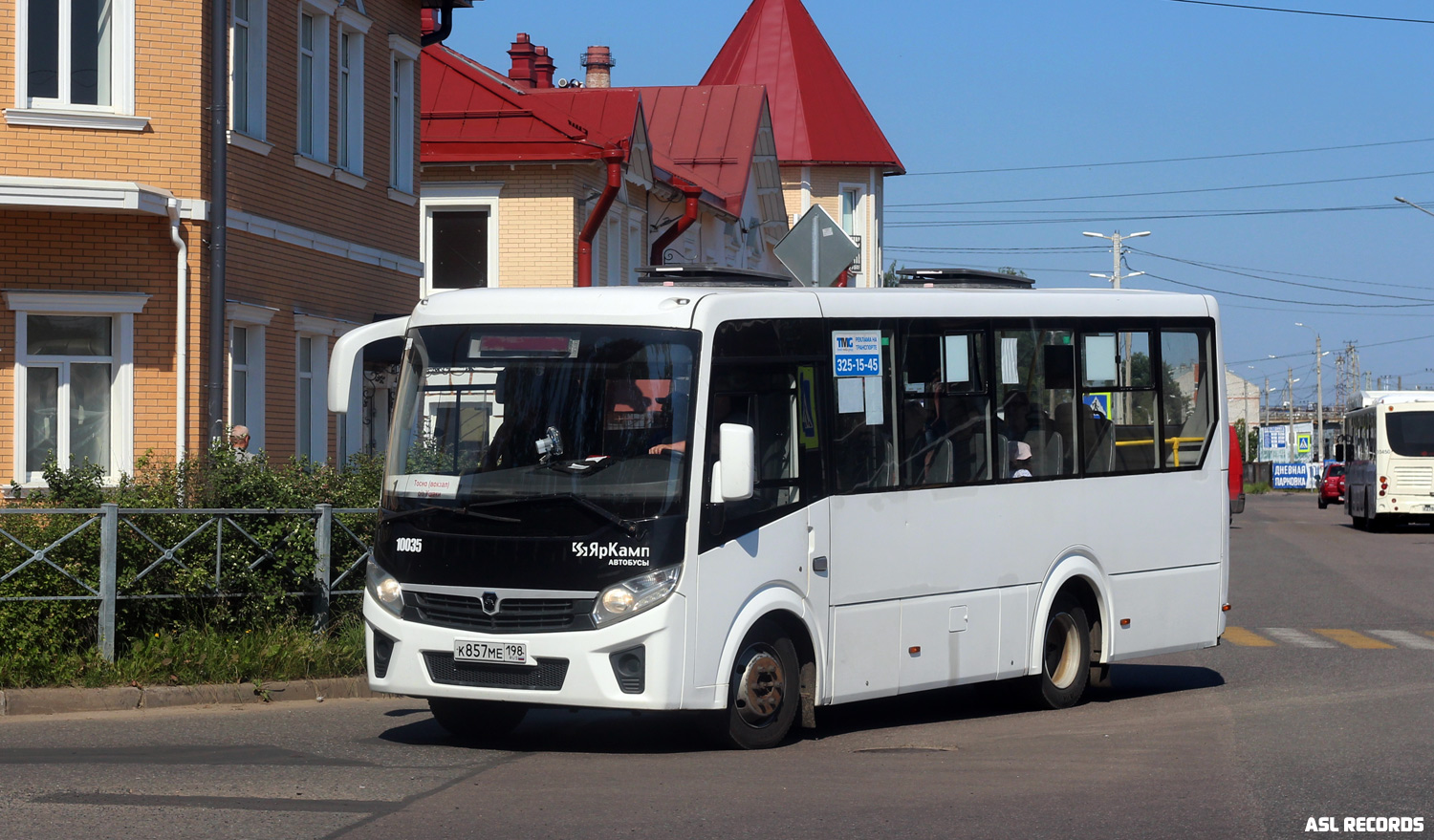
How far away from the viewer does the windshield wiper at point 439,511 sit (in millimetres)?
9280

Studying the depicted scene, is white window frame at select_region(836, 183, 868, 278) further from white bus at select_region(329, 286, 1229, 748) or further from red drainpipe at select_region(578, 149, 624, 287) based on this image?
white bus at select_region(329, 286, 1229, 748)

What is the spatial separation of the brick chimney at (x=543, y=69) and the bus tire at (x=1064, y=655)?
31865mm

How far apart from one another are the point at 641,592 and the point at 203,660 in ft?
12.8

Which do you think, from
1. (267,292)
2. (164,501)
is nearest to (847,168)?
(267,292)

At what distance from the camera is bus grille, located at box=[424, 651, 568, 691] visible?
9.05 meters

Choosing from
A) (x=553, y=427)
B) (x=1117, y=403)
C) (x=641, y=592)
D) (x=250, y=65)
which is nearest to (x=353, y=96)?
(x=250, y=65)

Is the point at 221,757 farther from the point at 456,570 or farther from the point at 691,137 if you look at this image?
the point at 691,137

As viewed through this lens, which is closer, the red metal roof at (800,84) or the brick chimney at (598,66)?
the brick chimney at (598,66)

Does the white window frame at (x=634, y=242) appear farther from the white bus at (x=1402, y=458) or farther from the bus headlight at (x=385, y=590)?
the bus headlight at (x=385, y=590)

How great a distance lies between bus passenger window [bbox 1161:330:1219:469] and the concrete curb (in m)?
6.05

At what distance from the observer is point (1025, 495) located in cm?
1139

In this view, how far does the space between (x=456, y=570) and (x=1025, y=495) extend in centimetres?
397

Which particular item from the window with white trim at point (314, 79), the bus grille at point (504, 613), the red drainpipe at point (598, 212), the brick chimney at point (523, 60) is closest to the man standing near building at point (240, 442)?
the bus grille at point (504, 613)

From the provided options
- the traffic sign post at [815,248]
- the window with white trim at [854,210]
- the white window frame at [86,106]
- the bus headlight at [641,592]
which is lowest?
the bus headlight at [641,592]
